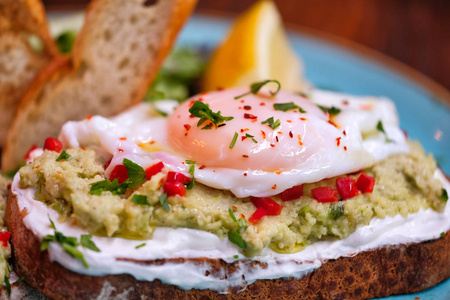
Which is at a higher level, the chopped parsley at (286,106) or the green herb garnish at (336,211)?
the chopped parsley at (286,106)

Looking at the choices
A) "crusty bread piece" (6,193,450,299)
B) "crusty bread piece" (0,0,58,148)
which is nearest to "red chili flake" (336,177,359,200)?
"crusty bread piece" (6,193,450,299)

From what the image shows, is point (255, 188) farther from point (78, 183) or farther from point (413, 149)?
point (413, 149)

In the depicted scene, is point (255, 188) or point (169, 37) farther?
point (169, 37)

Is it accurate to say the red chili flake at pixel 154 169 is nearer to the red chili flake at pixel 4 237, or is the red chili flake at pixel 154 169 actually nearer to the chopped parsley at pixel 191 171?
the chopped parsley at pixel 191 171

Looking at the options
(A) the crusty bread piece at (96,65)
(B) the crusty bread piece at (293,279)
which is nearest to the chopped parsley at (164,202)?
(B) the crusty bread piece at (293,279)

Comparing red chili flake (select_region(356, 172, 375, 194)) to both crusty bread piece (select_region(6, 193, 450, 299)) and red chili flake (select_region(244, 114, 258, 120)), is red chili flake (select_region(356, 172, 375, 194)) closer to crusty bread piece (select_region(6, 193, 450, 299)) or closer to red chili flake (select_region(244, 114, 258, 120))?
crusty bread piece (select_region(6, 193, 450, 299))

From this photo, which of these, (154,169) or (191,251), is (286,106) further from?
(191,251)

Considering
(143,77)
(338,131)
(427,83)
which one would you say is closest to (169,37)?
(143,77)
